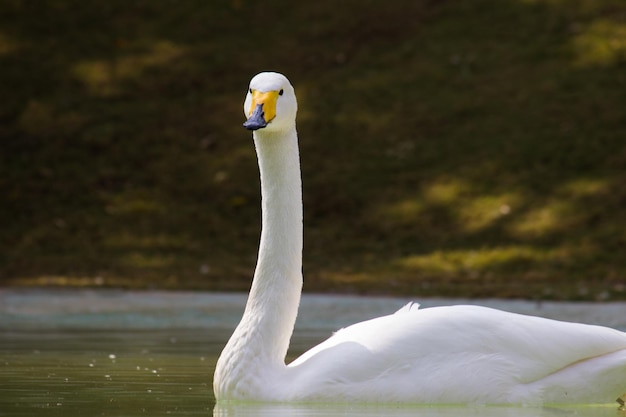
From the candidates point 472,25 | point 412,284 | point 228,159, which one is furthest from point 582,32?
point 412,284

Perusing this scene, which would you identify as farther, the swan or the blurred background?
the blurred background

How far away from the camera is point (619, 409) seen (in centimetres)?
640

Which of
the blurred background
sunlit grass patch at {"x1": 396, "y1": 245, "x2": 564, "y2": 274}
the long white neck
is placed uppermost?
the blurred background

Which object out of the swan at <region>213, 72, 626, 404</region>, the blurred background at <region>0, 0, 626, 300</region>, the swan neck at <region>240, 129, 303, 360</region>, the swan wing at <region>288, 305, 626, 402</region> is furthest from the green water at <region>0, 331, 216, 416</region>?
the blurred background at <region>0, 0, 626, 300</region>

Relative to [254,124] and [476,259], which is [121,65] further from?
[254,124]

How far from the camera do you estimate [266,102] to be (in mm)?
6402

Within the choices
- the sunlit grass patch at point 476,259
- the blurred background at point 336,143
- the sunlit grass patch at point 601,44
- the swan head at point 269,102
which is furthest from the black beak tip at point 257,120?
the sunlit grass patch at point 601,44

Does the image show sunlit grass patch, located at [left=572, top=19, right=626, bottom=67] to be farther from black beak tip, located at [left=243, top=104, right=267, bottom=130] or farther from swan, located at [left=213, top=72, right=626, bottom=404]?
black beak tip, located at [left=243, top=104, right=267, bottom=130]

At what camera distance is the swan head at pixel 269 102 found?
6.36 m

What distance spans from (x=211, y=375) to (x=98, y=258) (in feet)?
25.7

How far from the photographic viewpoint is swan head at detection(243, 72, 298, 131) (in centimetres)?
636

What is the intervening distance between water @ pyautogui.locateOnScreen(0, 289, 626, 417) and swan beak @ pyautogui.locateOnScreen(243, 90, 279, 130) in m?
1.33

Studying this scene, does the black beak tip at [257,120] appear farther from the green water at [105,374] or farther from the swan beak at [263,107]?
the green water at [105,374]

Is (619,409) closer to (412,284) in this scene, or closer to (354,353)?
(354,353)
